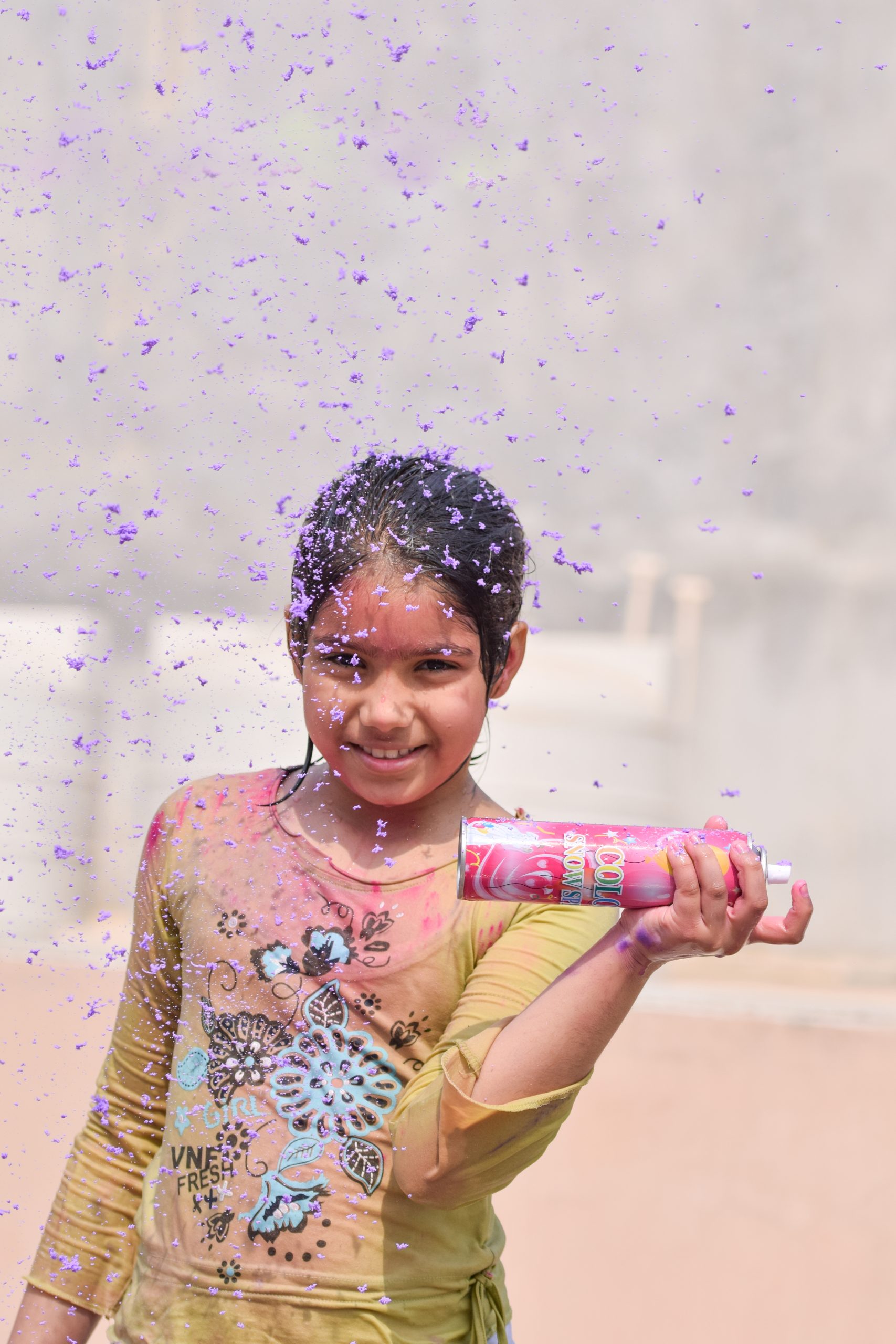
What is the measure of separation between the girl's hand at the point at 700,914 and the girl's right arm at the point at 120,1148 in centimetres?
38

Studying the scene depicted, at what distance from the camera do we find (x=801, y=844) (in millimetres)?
4246

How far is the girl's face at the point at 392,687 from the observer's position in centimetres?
92

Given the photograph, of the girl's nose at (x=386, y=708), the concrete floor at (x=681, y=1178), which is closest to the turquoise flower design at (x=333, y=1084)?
the girl's nose at (x=386, y=708)

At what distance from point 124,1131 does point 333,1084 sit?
21 cm

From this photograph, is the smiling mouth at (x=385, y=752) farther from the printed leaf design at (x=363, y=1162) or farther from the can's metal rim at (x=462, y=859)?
the printed leaf design at (x=363, y=1162)

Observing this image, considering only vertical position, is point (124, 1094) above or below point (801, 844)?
above

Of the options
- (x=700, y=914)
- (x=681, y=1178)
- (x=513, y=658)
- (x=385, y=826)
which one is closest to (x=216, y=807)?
(x=385, y=826)

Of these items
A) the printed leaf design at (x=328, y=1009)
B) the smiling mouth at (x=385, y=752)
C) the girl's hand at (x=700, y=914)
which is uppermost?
the smiling mouth at (x=385, y=752)

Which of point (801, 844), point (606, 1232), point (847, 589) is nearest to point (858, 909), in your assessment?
point (801, 844)

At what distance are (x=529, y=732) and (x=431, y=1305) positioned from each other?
314cm

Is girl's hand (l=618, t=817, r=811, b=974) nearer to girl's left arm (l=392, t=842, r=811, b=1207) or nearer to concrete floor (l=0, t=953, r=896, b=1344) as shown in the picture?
girl's left arm (l=392, t=842, r=811, b=1207)

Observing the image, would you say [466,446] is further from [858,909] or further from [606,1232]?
[858,909]

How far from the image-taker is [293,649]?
1012 mm

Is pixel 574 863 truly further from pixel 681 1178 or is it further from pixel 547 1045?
pixel 681 1178
